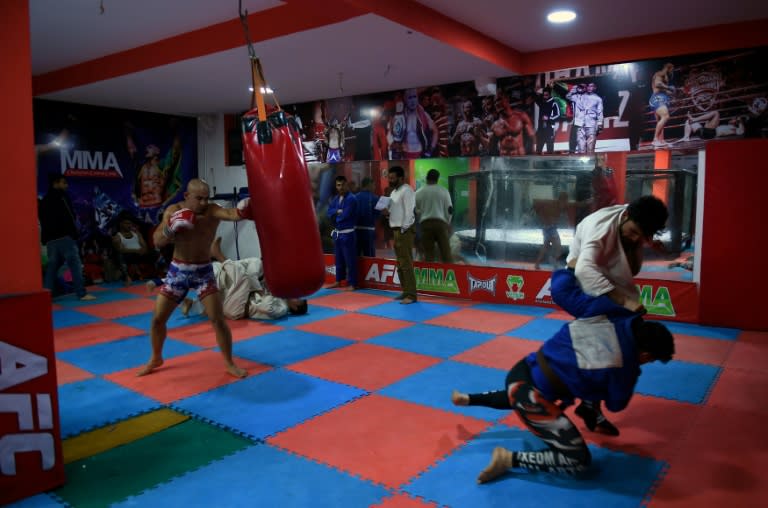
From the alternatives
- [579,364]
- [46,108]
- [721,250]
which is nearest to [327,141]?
[46,108]

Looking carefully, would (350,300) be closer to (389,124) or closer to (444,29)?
(389,124)

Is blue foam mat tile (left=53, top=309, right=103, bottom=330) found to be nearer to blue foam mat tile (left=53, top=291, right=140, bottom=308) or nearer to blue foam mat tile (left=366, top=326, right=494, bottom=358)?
blue foam mat tile (left=53, top=291, right=140, bottom=308)

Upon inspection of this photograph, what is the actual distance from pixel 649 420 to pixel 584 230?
1462 mm

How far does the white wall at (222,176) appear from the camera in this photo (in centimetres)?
1027

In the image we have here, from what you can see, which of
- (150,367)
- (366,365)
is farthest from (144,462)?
(366,365)

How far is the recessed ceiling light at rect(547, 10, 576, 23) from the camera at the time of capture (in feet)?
17.9

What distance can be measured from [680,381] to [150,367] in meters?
4.36

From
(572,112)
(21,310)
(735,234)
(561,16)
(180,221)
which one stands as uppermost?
(561,16)

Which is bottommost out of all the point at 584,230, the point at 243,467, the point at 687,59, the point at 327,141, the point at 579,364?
the point at 243,467

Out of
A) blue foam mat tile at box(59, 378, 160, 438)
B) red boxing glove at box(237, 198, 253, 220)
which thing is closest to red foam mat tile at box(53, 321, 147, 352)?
blue foam mat tile at box(59, 378, 160, 438)

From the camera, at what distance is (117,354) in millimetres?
5273

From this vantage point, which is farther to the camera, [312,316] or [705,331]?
[312,316]

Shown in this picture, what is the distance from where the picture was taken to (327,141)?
365 inches

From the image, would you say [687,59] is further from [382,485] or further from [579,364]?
[382,485]
